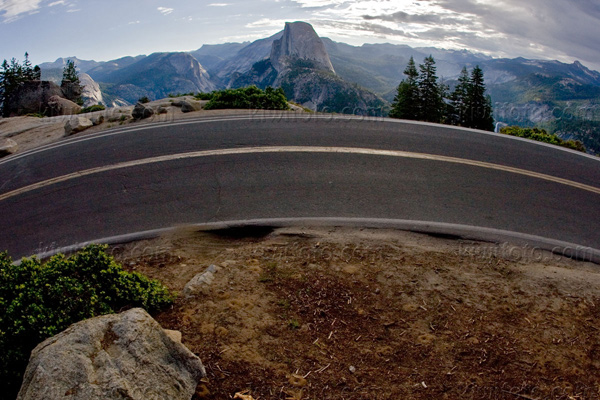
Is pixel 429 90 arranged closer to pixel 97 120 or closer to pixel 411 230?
pixel 97 120

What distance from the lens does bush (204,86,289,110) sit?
50.5 feet

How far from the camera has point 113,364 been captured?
322 centimetres

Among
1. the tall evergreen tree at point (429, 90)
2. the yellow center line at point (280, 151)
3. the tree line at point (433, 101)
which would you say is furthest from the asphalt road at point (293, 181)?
the tall evergreen tree at point (429, 90)

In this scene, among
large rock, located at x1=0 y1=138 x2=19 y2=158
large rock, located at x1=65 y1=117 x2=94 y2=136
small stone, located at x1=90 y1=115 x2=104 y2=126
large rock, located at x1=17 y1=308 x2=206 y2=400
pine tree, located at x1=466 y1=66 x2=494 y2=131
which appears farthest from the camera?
pine tree, located at x1=466 y1=66 x2=494 y2=131

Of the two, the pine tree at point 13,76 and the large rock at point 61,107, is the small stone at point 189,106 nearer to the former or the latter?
the large rock at point 61,107

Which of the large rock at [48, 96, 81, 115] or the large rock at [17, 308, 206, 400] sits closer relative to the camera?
the large rock at [17, 308, 206, 400]

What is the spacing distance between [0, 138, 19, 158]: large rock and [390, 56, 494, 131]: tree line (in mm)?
26288

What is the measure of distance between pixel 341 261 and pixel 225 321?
2051mm

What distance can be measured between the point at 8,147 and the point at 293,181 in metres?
11.3

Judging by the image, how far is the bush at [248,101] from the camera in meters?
15.4

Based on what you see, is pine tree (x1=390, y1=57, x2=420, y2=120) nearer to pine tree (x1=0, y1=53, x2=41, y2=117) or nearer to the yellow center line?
the yellow center line

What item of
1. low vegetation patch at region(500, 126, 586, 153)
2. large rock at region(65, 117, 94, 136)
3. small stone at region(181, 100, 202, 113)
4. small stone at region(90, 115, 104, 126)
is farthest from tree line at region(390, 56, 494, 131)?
large rock at region(65, 117, 94, 136)

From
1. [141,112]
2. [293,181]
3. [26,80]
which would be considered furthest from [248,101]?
[26,80]

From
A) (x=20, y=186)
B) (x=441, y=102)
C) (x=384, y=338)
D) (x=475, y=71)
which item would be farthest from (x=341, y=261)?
(x=475, y=71)
